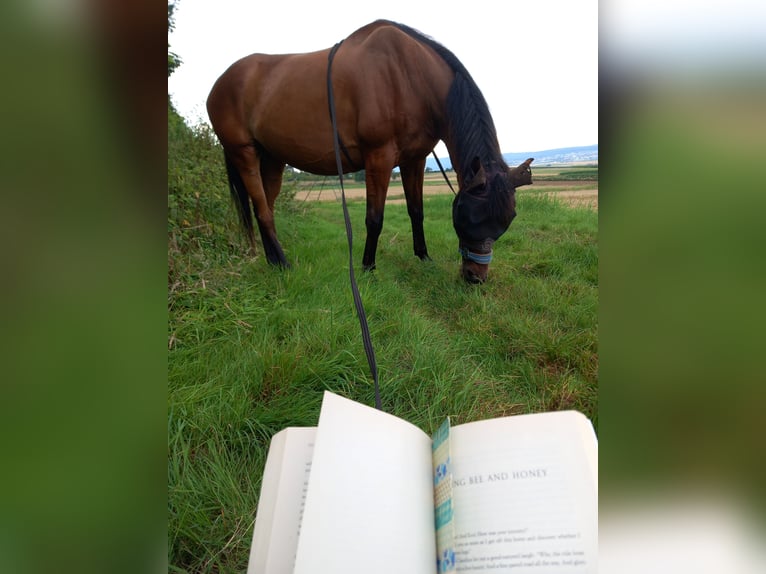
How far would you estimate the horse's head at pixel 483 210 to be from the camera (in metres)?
0.98

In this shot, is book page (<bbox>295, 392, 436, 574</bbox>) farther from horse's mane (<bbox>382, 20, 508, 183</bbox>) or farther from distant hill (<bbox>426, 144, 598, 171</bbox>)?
horse's mane (<bbox>382, 20, 508, 183</bbox>)

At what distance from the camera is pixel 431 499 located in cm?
38

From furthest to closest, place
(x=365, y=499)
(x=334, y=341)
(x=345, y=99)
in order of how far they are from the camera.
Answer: (x=345, y=99) < (x=334, y=341) < (x=365, y=499)

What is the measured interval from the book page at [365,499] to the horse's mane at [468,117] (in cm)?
79

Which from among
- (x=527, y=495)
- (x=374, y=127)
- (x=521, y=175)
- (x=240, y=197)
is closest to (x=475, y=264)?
(x=521, y=175)

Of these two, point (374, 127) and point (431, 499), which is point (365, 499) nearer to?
point (431, 499)

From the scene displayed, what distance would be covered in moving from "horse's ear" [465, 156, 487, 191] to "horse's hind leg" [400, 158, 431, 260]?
24cm

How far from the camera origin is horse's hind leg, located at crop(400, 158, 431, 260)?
1205 millimetres

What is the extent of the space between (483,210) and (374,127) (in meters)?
0.41

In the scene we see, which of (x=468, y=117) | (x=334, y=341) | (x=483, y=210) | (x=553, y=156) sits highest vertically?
(x=468, y=117)

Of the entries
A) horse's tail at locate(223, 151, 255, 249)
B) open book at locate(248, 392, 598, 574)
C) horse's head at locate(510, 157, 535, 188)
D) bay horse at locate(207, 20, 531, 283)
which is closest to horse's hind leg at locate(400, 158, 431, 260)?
bay horse at locate(207, 20, 531, 283)

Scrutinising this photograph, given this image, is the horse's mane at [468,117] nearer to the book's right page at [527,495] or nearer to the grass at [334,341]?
the grass at [334,341]
